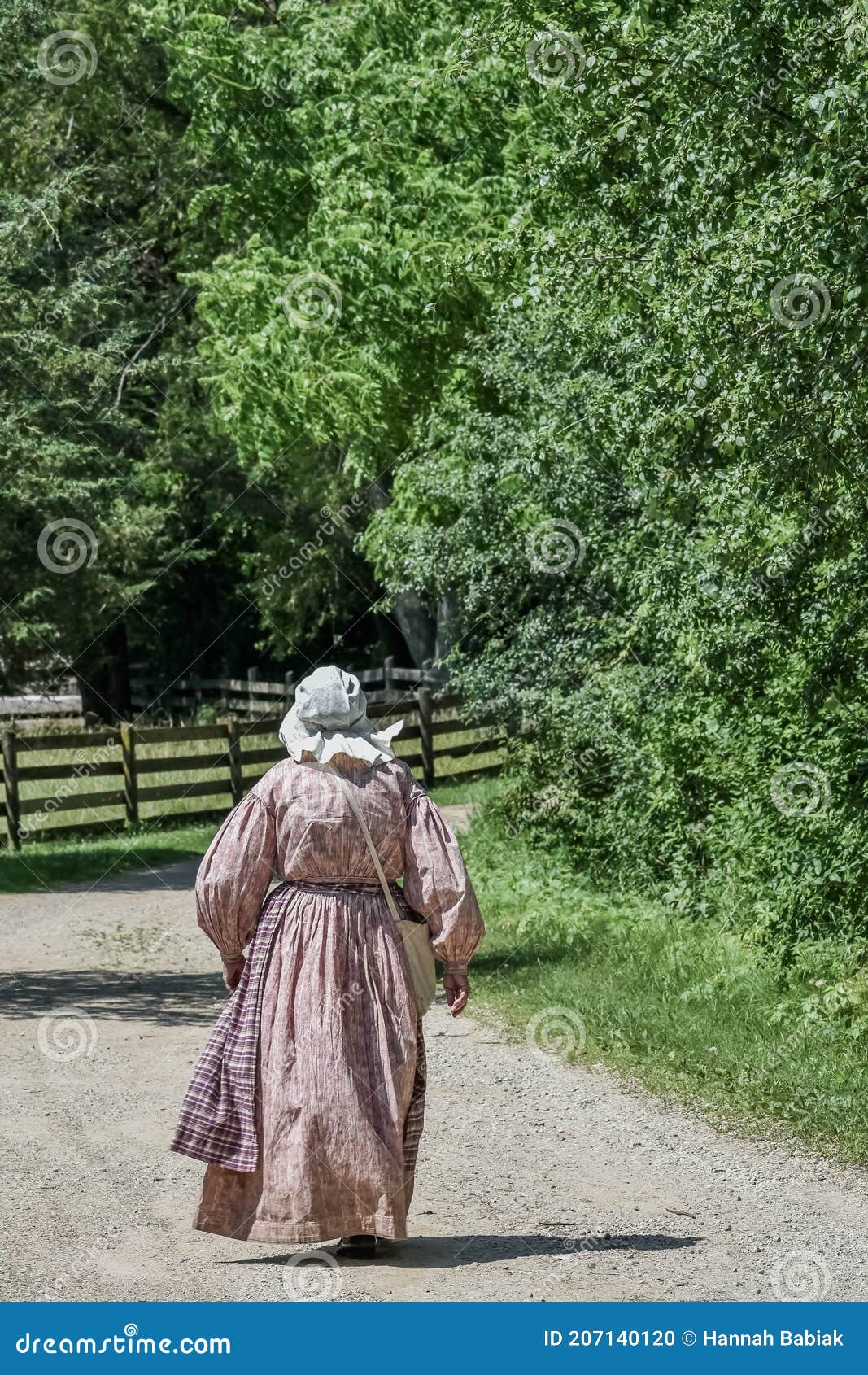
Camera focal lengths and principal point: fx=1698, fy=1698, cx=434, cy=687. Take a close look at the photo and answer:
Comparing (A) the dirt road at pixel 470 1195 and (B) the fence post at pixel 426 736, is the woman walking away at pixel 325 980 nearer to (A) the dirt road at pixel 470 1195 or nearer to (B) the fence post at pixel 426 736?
(A) the dirt road at pixel 470 1195

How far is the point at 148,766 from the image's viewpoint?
2277cm

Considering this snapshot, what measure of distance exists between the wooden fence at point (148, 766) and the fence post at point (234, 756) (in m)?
0.01

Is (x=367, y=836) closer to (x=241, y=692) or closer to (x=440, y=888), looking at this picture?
(x=440, y=888)

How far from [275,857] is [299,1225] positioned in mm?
1161

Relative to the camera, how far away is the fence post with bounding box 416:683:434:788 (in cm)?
2594

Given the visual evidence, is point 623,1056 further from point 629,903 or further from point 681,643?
point 629,903

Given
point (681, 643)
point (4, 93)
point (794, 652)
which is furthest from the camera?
point (4, 93)

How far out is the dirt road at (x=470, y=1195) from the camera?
5230 mm

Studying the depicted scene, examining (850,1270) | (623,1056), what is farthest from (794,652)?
(850,1270)

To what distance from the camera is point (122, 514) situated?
21.6 metres

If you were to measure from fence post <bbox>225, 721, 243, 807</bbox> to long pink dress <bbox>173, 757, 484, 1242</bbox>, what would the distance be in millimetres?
18127

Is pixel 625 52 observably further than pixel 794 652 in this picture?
No

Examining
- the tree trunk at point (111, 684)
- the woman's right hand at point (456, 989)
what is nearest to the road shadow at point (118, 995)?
the woman's right hand at point (456, 989)

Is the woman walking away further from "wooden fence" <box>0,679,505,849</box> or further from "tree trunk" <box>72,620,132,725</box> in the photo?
"tree trunk" <box>72,620,132,725</box>
